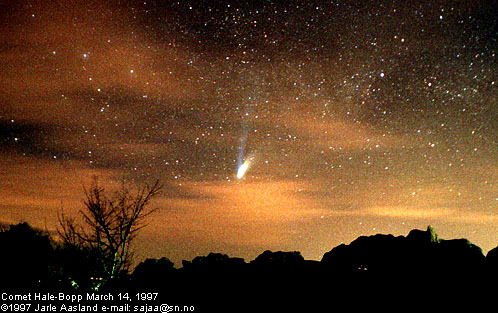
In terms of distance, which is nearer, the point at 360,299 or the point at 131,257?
the point at 360,299

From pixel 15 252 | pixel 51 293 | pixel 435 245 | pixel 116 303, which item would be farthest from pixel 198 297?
pixel 15 252

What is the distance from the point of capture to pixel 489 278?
11.8 m

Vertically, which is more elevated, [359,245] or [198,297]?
[359,245]

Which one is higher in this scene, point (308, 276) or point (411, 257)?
point (411, 257)

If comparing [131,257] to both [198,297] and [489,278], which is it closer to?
[198,297]

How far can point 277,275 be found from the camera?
1353 cm

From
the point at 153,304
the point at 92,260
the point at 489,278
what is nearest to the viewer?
the point at 489,278

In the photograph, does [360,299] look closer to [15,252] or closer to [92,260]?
[92,260]

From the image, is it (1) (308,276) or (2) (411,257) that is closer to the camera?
(1) (308,276)

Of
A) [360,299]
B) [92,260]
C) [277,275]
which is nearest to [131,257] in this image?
[92,260]

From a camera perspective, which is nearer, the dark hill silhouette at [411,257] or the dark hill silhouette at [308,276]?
the dark hill silhouette at [308,276]

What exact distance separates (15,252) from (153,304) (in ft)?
26.7

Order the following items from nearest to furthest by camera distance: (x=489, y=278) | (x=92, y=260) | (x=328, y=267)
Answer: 1. (x=489, y=278)
2. (x=328, y=267)
3. (x=92, y=260)

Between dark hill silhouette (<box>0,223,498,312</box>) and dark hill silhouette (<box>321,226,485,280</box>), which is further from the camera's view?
dark hill silhouette (<box>321,226,485,280</box>)
